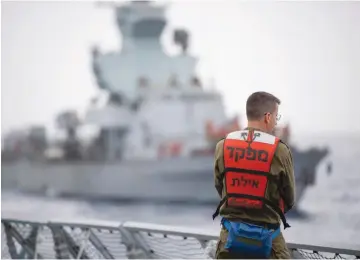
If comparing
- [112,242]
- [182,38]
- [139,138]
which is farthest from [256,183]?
[139,138]

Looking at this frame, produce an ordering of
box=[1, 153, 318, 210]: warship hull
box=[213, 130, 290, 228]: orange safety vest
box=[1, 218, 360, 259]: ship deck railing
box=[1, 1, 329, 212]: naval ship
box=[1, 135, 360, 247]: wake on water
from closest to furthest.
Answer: box=[213, 130, 290, 228]: orange safety vest → box=[1, 218, 360, 259]: ship deck railing → box=[1, 135, 360, 247]: wake on water → box=[1, 1, 329, 212]: naval ship → box=[1, 153, 318, 210]: warship hull

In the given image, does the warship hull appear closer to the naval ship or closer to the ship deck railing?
the naval ship

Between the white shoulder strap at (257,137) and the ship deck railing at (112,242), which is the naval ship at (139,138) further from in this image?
the white shoulder strap at (257,137)

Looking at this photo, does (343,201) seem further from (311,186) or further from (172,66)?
(172,66)

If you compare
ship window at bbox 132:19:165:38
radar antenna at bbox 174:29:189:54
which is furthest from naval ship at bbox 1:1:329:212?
radar antenna at bbox 174:29:189:54

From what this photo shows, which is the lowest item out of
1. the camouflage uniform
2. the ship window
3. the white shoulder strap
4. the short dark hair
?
the camouflage uniform

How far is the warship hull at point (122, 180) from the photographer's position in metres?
7.46

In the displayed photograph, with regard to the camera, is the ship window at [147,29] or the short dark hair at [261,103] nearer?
the short dark hair at [261,103]

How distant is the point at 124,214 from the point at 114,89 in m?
1.81

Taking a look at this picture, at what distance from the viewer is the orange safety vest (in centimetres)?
114

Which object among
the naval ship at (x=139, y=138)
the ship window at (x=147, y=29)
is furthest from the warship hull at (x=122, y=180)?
the ship window at (x=147, y=29)

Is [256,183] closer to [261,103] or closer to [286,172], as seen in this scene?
[286,172]

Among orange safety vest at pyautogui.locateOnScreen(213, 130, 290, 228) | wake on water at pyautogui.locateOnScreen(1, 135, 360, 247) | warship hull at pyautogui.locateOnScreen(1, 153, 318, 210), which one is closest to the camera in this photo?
orange safety vest at pyautogui.locateOnScreen(213, 130, 290, 228)

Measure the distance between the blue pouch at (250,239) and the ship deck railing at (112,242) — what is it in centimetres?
39
